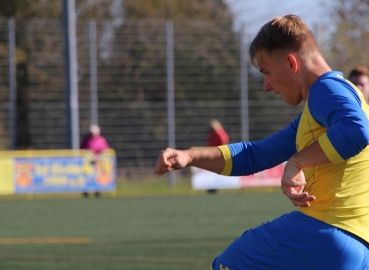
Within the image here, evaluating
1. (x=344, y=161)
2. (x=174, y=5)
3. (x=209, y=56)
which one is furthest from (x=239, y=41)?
(x=344, y=161)

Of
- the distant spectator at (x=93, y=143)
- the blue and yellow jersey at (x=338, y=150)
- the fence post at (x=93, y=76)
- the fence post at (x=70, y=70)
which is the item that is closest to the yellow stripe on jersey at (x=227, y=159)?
the blue and yellow jersey at (x=338, y=150)

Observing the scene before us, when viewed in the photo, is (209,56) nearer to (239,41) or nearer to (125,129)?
(239,41)

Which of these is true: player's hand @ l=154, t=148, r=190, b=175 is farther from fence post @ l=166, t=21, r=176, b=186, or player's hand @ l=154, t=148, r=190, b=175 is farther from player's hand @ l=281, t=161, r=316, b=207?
fence post @ l=166, t=21, r=176, b=186

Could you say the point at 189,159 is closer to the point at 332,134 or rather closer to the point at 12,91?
the point at 332,134

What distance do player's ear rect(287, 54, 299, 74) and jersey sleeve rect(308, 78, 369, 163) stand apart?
0.16m

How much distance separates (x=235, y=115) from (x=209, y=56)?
6.85 ft

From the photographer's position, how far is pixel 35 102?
2636 centimetres

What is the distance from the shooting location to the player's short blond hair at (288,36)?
3.41 metres

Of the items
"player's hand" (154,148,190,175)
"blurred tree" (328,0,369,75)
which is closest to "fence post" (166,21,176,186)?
"blurred tree" (328,0,369,75)

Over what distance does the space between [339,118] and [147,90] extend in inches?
920

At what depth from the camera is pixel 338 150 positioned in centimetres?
323

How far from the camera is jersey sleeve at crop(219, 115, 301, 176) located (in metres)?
4.07

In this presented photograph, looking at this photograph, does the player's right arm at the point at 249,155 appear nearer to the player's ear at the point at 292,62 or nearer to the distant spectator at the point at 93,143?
the player's ear at the point at 292,62

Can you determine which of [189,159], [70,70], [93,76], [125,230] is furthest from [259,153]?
[93,76]
